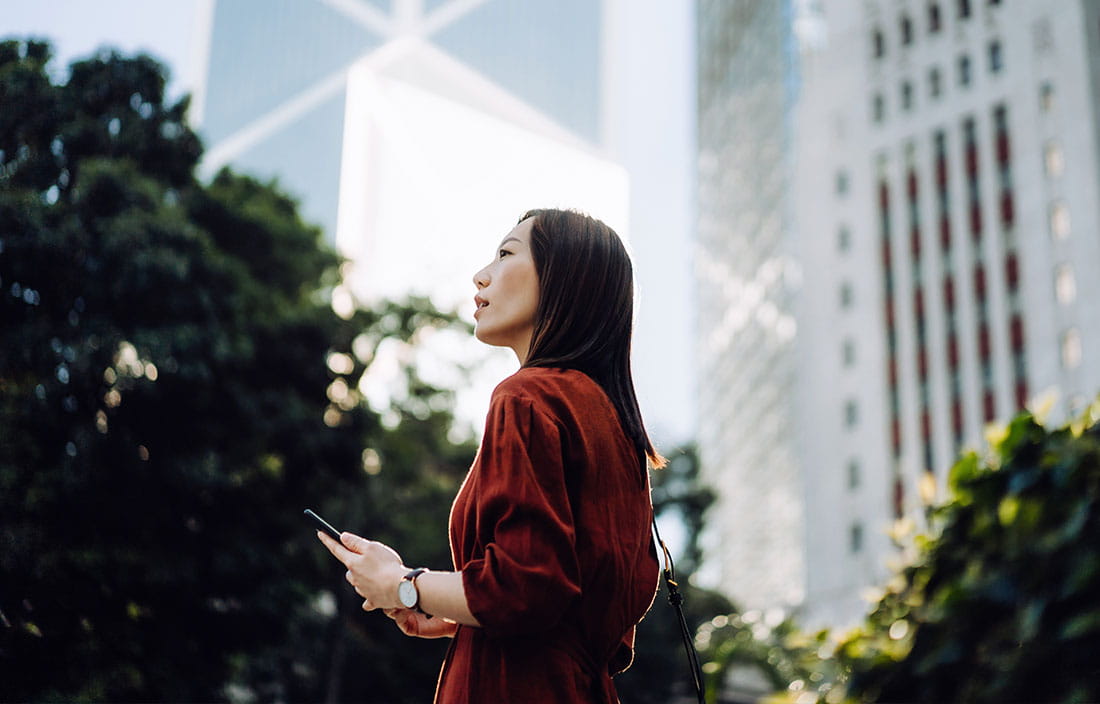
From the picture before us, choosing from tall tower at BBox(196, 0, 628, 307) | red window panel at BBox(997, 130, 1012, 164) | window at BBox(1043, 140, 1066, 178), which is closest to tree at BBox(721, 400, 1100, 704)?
tall tower at BBox(196, 0, 628, 307)

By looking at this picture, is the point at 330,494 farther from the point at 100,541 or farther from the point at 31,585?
the point at 31,585

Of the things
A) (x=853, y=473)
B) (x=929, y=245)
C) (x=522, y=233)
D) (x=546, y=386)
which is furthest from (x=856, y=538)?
(x=546, y=386)

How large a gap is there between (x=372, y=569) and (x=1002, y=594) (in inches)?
72.5

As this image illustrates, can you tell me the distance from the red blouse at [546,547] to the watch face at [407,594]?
0.10m

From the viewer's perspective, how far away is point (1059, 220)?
44.9 m

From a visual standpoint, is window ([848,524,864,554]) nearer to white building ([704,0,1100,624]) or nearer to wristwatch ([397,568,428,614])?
white building ([704,0,1100,624])

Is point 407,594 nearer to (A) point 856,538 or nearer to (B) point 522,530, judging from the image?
(B) point 522,530

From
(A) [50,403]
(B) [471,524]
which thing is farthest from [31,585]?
(A) [50,403]

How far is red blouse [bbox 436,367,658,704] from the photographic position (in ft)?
6.22

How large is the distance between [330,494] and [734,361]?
71.9 m

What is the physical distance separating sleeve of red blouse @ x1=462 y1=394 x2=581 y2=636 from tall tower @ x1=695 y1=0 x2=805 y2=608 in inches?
2180

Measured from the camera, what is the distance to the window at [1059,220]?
44531 mm

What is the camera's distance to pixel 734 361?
8819 centimetres

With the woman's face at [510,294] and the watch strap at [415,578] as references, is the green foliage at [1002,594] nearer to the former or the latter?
the woman's face at [510,294]
